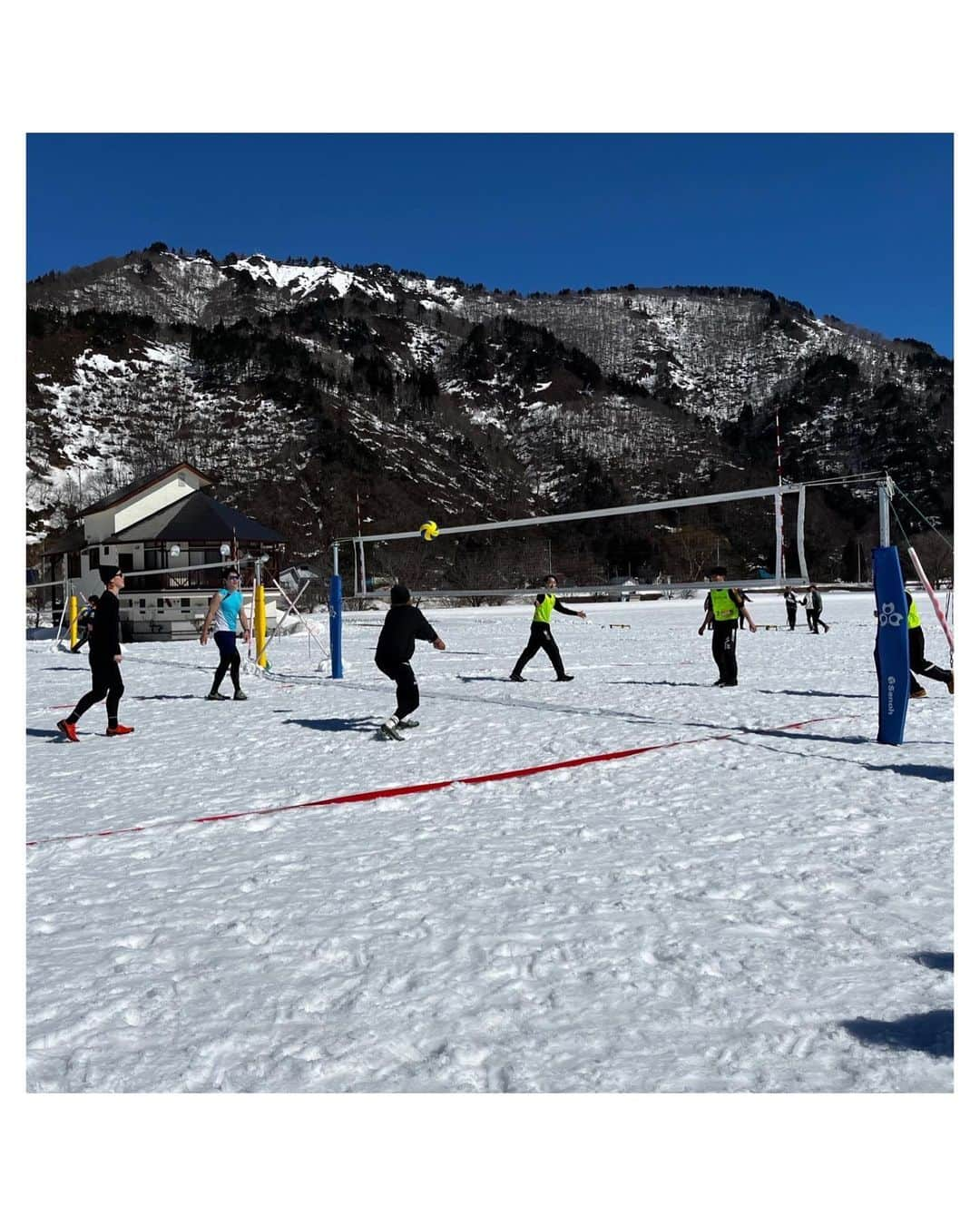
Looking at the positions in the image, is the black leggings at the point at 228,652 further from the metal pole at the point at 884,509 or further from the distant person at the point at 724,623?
the metal pole at the point at 884,509

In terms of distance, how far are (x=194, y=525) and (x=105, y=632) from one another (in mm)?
28584

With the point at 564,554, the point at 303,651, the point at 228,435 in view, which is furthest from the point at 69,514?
the point at 303,651

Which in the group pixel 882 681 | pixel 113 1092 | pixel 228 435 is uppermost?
pixel 228 435

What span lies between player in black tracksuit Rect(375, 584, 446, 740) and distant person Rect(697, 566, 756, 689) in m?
4.56

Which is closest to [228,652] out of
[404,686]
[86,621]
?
[404,686]

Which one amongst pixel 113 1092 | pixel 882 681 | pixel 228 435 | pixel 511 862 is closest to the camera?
pixel 113 1092

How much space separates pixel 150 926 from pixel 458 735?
5.33 m

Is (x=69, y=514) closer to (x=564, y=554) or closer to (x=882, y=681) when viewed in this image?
(x=564, y=554)

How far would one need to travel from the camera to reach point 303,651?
2253 cm

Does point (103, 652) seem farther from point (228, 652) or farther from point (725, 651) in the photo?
point (725, 651)

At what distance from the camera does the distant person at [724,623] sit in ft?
41.8

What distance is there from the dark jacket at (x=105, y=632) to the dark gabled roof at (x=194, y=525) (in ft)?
85.6

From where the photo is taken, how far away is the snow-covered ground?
9.67ft

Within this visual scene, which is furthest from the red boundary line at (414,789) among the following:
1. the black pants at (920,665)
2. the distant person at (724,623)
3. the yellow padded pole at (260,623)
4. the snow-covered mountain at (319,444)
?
the snow-covered mountain at (319,444)
